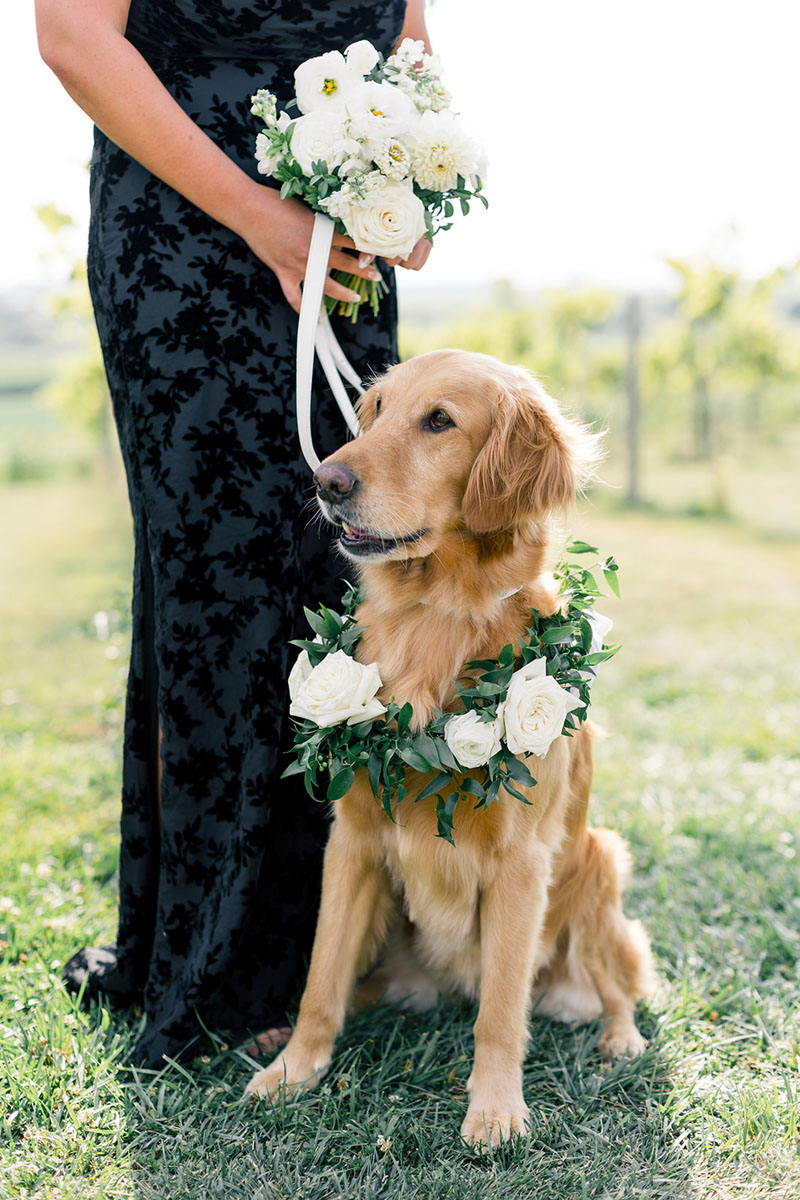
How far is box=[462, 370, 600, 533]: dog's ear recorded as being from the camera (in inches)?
82.3

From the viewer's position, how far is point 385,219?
2.00 meters

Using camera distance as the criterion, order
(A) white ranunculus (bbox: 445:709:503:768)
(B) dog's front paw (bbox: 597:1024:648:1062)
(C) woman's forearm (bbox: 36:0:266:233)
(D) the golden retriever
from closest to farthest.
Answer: (C) woman's forearm (bbox: 36:0:266:233) < (A) white ranunculus (bbox: 445:709:503:768) < (D) the golden retriever < (B) dog's front paw (bbox: 597:1024:648:1062)

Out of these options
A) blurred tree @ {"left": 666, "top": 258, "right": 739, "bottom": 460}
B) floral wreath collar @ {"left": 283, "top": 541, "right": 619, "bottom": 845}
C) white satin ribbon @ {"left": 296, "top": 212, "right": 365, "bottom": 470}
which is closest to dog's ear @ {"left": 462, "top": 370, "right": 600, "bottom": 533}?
floral wreath collar @ {"left": 283, "top": 541, "right": 619, "bottom": 845}

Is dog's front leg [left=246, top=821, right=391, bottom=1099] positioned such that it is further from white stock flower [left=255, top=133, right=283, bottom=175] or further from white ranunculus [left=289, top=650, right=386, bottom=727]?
white stock flower [left=255, top=133, right=283, bottom=175]

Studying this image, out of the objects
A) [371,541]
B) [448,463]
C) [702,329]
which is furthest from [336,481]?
[702,329]

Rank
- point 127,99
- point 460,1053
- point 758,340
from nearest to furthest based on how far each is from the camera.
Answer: point 127,99 < point 460,1053 < point 758,340

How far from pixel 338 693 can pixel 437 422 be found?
0.66 m

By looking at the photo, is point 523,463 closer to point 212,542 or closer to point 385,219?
point 385,219

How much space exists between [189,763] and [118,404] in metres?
0.89

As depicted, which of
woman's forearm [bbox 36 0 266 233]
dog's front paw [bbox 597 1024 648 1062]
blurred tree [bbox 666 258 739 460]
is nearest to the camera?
woman's forearm [bbox 36 0 266 233]

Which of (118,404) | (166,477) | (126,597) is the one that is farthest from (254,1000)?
(126,597)

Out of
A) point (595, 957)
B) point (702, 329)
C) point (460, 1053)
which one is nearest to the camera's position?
point (460, 1053)

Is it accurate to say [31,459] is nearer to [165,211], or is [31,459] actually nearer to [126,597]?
[126,597]

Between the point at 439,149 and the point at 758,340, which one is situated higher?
the point at 758,340
